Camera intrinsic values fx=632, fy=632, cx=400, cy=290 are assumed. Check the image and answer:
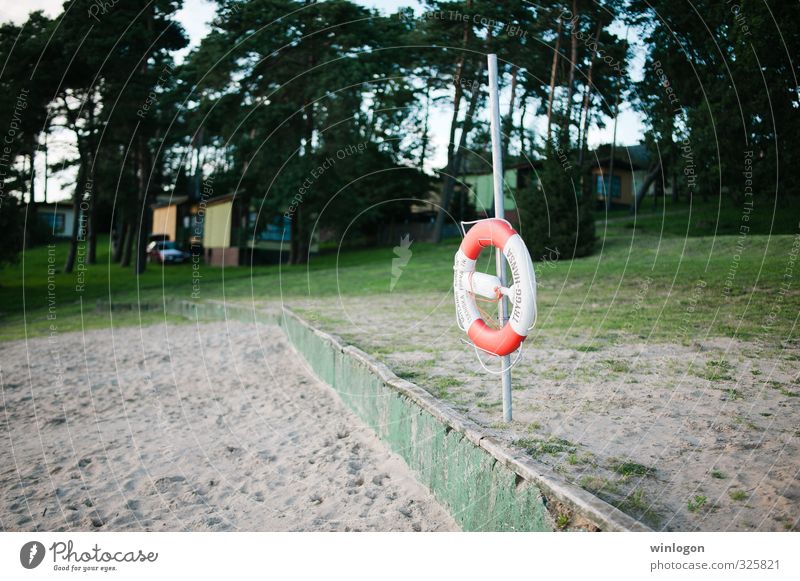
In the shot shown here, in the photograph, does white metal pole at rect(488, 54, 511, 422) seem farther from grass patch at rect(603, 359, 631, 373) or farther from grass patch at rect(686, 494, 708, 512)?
grass patch at rect(603, 359, 631, 373)

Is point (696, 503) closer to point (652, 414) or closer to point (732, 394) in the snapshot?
point (652, 414)

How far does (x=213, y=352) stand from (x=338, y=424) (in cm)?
420

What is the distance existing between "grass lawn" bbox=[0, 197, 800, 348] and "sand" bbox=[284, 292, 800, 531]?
0.94m

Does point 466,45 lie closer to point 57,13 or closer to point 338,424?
point 57,13

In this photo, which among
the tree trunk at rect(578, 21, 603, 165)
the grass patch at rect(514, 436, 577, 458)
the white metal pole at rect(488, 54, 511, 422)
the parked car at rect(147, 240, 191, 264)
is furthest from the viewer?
the parked car at rect(147, 240, 191, 264)

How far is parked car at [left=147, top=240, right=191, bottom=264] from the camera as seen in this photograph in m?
31.0

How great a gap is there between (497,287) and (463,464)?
124 centimetres

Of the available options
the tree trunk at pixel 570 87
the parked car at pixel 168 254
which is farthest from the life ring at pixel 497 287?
the parked car at pixel 168 254

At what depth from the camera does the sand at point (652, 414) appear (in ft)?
9.48

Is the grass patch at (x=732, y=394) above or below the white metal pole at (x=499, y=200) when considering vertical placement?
below

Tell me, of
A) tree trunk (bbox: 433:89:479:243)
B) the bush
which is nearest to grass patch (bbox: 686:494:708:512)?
tree trunk (bbox: 433:89:479:243)

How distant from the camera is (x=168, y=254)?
3094 centimetres

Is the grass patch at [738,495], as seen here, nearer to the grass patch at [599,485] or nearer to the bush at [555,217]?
the grass patch at [599,485]

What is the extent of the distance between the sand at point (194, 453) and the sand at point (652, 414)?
79cm
